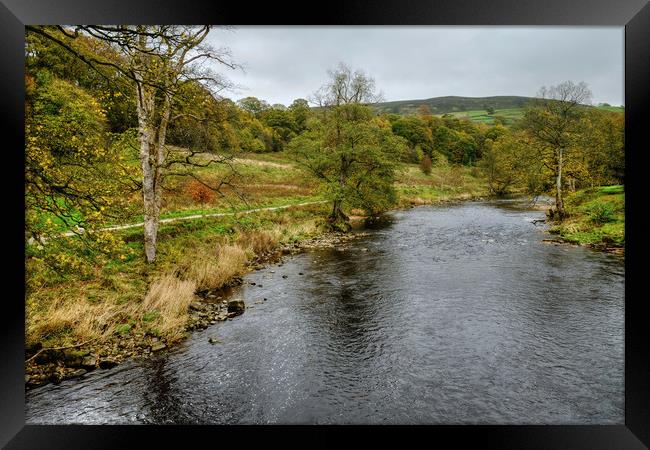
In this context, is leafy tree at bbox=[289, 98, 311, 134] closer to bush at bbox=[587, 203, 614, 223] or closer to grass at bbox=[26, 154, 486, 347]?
grass at bbox=[26, 154, 486, 347]

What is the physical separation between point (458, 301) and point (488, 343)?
228cm

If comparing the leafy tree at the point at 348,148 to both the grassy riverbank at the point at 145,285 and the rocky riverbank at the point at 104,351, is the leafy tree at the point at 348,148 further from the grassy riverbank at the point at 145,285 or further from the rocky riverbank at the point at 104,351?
the rocky riverbank at the point at 104,351

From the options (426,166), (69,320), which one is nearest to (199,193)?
(69,320)

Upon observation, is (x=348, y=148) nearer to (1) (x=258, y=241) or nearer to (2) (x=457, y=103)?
(1) (x=258, y=241)

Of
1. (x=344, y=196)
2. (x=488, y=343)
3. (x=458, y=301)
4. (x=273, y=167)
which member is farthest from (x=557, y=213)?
(x=273, y=167)

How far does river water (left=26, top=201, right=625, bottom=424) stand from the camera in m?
5.11

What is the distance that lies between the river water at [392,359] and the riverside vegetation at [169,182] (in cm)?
97

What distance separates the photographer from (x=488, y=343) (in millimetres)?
7004

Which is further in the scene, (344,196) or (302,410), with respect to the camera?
(344,196)

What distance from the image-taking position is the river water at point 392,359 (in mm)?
5113

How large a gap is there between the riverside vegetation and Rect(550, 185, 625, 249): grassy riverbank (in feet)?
0.29

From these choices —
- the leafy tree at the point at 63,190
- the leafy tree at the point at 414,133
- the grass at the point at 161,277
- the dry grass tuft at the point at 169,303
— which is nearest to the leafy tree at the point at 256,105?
the leafy tree at the point at 414,133
